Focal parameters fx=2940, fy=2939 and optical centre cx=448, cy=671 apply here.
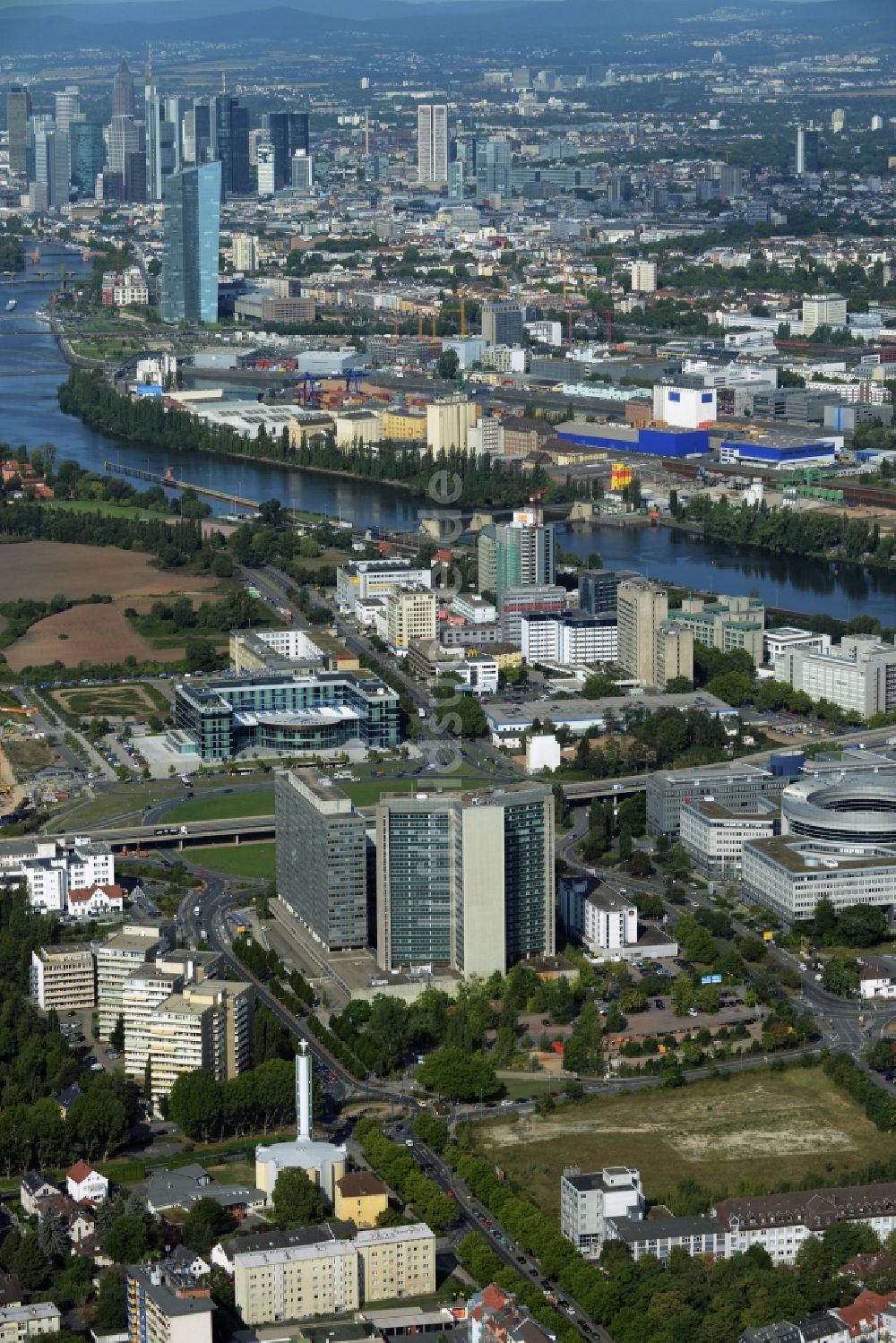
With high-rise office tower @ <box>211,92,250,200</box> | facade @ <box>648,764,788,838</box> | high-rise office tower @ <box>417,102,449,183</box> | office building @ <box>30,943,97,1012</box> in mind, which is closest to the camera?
office building @ <box>30,943,97,1012</box>

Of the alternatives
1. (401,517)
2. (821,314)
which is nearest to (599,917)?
(401,517)

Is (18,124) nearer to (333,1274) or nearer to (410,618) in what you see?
(410,618)

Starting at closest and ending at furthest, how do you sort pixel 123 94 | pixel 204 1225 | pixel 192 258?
1. pixel 204 1225
2. pixel 192 258
3. pixel 123 94

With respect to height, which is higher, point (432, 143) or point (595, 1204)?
point (432, 143)

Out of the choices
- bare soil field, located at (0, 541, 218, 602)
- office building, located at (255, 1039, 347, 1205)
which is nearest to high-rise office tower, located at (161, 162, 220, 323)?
bare soil field, located at (0, 541, 218, 602)

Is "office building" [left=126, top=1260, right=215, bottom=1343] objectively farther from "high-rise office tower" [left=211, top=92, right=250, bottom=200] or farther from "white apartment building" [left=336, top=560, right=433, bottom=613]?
"high-rise office tower" [left=211, top=92, right=250, bottom=200]

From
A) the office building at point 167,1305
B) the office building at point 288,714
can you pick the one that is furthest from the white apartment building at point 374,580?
the office building at point 167,1305
